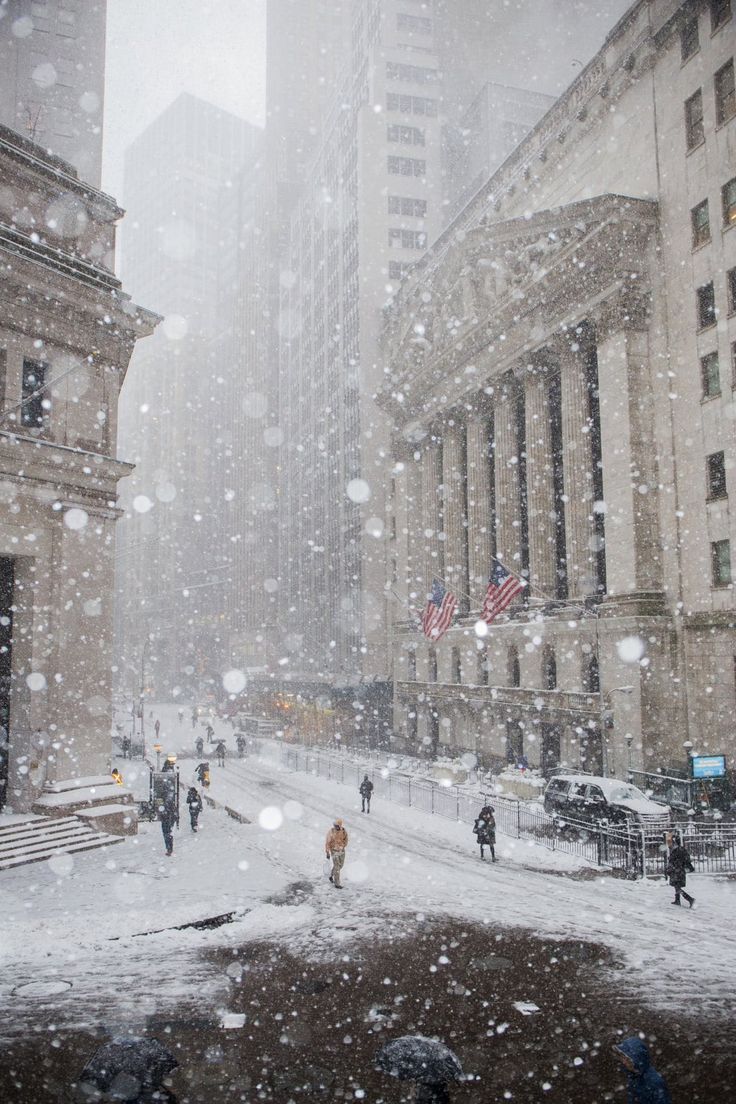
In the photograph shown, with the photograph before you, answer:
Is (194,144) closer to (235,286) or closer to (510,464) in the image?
(235,286)

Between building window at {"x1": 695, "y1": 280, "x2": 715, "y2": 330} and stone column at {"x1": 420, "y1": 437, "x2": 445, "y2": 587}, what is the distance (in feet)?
81.9

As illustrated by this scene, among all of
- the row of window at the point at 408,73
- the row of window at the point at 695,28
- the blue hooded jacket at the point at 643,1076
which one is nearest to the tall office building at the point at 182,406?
the row of window at the point at 408,73

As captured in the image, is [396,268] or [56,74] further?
[396,268]

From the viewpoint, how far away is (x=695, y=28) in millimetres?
31250

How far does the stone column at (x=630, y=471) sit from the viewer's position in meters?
32.6

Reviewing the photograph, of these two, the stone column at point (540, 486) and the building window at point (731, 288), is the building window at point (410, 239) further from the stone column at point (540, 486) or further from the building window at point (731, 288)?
the building window at point (731, 288)

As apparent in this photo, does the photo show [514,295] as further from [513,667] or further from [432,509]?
[513,667]

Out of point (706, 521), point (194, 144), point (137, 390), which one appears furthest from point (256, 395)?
point (194, 144)

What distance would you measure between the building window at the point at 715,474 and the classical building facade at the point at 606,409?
0.08 m

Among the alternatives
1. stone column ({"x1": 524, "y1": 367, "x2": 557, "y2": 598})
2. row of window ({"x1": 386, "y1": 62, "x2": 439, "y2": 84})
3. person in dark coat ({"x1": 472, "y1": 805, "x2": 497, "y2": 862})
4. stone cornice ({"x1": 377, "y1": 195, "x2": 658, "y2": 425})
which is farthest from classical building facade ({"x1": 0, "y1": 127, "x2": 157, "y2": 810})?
row of window ({"x1": 386, "y1": 62, "x2": 439, "y2": 84})

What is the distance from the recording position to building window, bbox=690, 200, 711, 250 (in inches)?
1212

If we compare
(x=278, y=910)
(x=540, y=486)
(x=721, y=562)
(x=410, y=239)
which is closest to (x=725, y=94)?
(x=721, y=562)

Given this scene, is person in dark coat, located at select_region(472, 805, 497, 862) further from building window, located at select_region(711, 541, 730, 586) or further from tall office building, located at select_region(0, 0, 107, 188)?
tall office building, located at select_region(0, 0, 107, 188)

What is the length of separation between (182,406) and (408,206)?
8931 centimetres
